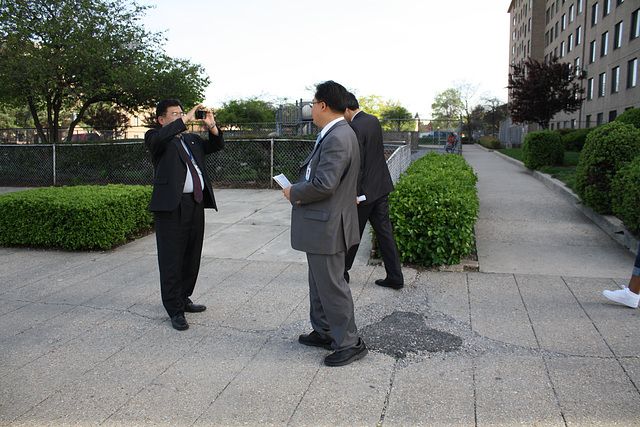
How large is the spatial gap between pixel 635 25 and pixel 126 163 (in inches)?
1122

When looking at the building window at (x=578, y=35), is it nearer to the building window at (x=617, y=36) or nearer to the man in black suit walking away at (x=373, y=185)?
the building window at (x=617, y=36)

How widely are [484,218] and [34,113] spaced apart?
16.8 meters

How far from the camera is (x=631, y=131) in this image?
7402 millimetres

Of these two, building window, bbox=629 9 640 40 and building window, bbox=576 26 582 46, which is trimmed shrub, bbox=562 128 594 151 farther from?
building window, bbox=576 26 582 46

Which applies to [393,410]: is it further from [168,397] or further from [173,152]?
[173,152]

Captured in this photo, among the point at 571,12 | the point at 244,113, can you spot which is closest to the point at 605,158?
the point at 244,113

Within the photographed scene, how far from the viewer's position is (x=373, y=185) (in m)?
4.56

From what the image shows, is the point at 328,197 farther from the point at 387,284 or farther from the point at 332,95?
the point at 387,284

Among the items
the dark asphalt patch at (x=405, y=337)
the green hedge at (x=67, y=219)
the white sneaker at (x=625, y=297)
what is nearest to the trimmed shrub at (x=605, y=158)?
the white sneaker at (x=625, y=297)

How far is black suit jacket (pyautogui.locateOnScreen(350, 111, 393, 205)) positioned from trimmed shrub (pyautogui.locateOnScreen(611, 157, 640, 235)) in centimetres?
330

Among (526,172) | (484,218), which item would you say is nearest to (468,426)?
(484,218)

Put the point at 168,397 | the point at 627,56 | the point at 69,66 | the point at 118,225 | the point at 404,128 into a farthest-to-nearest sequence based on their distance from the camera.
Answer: the point at 627,56 → the point at 404,128 → the point at 69,66 → the point at 118,225 → the point at 168,397

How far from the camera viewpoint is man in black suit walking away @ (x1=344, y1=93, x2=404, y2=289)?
4.51m

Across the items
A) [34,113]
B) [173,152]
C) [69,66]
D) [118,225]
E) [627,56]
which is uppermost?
[627,56]
